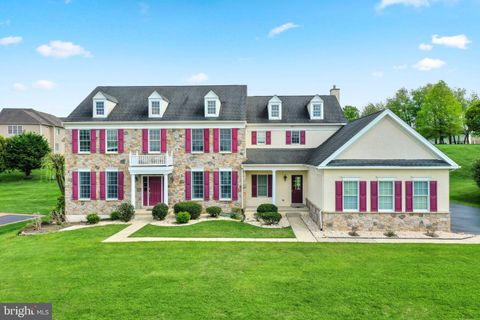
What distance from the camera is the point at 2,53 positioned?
2536cm

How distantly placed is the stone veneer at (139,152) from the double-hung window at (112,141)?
47 centimetres

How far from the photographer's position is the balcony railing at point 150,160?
766 inches

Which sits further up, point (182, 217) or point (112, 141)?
point (112, 141)

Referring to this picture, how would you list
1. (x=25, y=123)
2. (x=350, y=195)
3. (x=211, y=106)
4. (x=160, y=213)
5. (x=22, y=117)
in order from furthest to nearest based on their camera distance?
A: (x=22, y=117) → (x=25, y=123) → (x=211, y=106) → (x=160, y=213) → (x=350, y=195)

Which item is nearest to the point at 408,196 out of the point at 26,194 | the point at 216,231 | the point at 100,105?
A: the point at 216,231

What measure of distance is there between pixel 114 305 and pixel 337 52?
25648 mm

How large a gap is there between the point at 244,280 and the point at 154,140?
1475 centimetres

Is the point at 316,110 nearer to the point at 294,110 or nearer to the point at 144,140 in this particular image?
the point at 294,110

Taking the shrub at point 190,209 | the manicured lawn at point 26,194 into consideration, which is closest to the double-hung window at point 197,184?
the shrub at point 190,209

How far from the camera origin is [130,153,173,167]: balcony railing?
19.5m

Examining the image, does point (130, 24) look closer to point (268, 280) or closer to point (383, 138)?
point (383, 138)

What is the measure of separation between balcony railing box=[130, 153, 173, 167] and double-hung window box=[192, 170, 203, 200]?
7.23 ft

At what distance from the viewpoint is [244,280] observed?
8.79 m

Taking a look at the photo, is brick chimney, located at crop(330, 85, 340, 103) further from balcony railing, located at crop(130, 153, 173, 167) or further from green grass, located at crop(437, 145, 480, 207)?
balcony railing, located at crop(130, 153, 173, 167)
